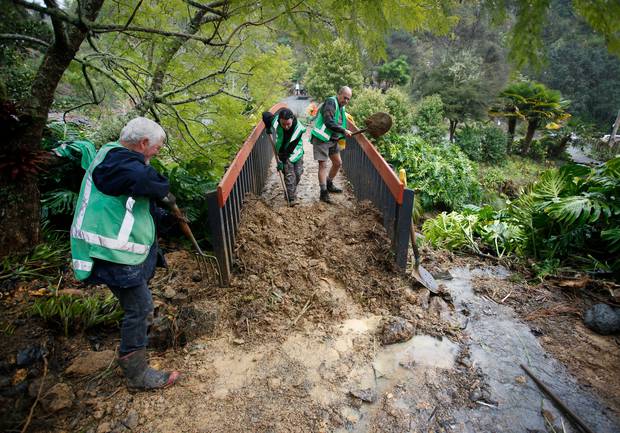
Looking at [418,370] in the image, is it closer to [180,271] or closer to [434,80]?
[180,271]

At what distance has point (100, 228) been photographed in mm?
2244

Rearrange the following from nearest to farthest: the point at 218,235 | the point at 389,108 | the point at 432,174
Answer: the point at 218,235, the point at 432,174, the point at 389,108

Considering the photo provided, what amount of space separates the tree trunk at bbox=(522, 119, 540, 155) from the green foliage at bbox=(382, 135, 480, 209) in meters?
11.5

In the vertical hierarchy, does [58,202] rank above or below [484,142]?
A: below

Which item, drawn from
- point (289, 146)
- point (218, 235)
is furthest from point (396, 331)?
point (289, 146)

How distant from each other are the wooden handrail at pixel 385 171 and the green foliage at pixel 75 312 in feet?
9.56

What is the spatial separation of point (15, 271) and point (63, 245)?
1.90 feet

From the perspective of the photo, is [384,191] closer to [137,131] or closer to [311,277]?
[311,277]

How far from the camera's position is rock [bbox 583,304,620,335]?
329 cm

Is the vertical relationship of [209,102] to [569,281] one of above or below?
above

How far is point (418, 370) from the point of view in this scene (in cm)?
280

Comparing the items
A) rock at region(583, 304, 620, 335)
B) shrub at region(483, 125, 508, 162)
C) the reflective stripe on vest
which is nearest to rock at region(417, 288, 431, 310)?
rock at region(583, 304, 620, 335)

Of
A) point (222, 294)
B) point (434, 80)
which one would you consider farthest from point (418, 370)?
point (434, 80)

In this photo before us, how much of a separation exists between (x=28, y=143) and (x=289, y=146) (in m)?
3.20
